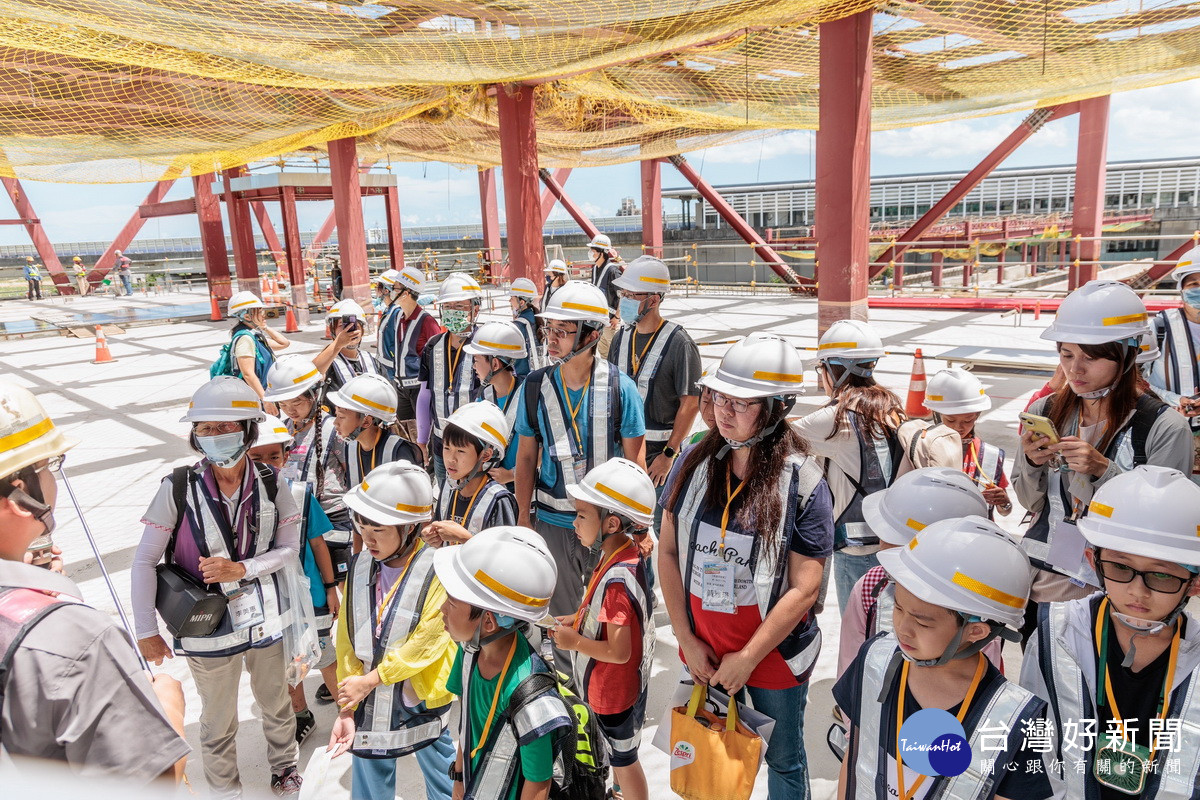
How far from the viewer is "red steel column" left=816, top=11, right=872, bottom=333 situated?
27.6 ft

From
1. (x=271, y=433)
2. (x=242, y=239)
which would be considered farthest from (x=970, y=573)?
(x=242, y=239)

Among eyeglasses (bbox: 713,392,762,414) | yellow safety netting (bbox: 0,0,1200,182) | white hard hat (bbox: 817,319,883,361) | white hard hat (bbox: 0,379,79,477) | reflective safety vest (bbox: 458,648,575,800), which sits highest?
yellow safety netting (bbox: 0,0,1200,182)

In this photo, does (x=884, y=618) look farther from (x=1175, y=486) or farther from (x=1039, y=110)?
(x=1039, y=110)

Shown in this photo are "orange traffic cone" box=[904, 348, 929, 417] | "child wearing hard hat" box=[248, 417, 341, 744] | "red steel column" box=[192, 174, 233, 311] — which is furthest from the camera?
"red steel column" box=[192, 174, 233, 311]

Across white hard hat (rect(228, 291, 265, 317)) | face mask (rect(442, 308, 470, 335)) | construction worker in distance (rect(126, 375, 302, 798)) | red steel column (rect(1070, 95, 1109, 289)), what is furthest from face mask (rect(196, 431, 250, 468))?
red steel column (rect(1070, 95, 1109, 289))

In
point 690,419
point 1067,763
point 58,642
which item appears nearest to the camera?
point 58,642

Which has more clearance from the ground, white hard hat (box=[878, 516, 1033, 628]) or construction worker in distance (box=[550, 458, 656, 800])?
white hard hat (box=[878, 516, 1033, 628])

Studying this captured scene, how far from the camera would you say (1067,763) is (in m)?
1.73

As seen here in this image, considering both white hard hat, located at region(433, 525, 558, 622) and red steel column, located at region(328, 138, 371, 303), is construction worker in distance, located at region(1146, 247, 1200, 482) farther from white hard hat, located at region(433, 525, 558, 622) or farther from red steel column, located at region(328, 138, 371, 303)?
red steel column, located at region(328, 138, 371, 303)

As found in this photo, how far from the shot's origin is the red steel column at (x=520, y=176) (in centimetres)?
1196

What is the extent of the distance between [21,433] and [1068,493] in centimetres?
316

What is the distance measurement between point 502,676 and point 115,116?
12.8 meters

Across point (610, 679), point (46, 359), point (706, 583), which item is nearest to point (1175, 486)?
point (706, 583)

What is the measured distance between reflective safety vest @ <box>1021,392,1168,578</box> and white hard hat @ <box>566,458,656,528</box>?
1519 mm
